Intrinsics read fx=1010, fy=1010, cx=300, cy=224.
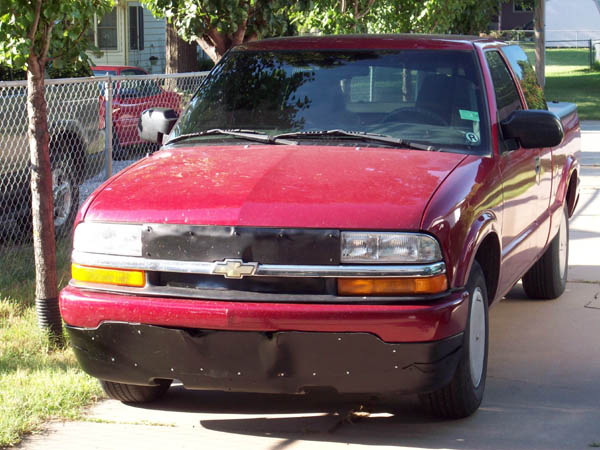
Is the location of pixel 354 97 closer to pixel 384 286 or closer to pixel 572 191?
pixel 384 286

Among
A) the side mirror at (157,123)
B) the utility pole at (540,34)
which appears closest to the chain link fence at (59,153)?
the side mirror at (157,123)

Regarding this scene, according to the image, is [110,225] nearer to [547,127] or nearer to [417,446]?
[417,446]

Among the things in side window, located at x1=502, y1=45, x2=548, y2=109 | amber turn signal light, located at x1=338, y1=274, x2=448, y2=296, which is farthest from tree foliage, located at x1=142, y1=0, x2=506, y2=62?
amber turn signal light, located at x1=338, y1=274, x2=448, y2=296

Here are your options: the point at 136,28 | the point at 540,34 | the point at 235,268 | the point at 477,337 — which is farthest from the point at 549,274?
the point at 136,28

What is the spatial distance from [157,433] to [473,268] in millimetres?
1615

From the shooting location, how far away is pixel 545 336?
20.8 ft

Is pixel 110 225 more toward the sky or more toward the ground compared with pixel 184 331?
more toward the sky

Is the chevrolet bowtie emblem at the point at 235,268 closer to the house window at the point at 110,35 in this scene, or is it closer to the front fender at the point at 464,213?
the front fender at the point at 464,213

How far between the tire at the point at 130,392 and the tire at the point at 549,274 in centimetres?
325

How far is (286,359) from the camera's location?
4.06 metres

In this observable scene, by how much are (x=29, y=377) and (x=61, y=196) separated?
393 cm

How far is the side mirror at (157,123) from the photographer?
19.0 ft

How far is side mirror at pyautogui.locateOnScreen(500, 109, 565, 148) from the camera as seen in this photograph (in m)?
5.24

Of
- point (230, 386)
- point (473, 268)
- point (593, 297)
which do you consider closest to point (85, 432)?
point (230, 386)
